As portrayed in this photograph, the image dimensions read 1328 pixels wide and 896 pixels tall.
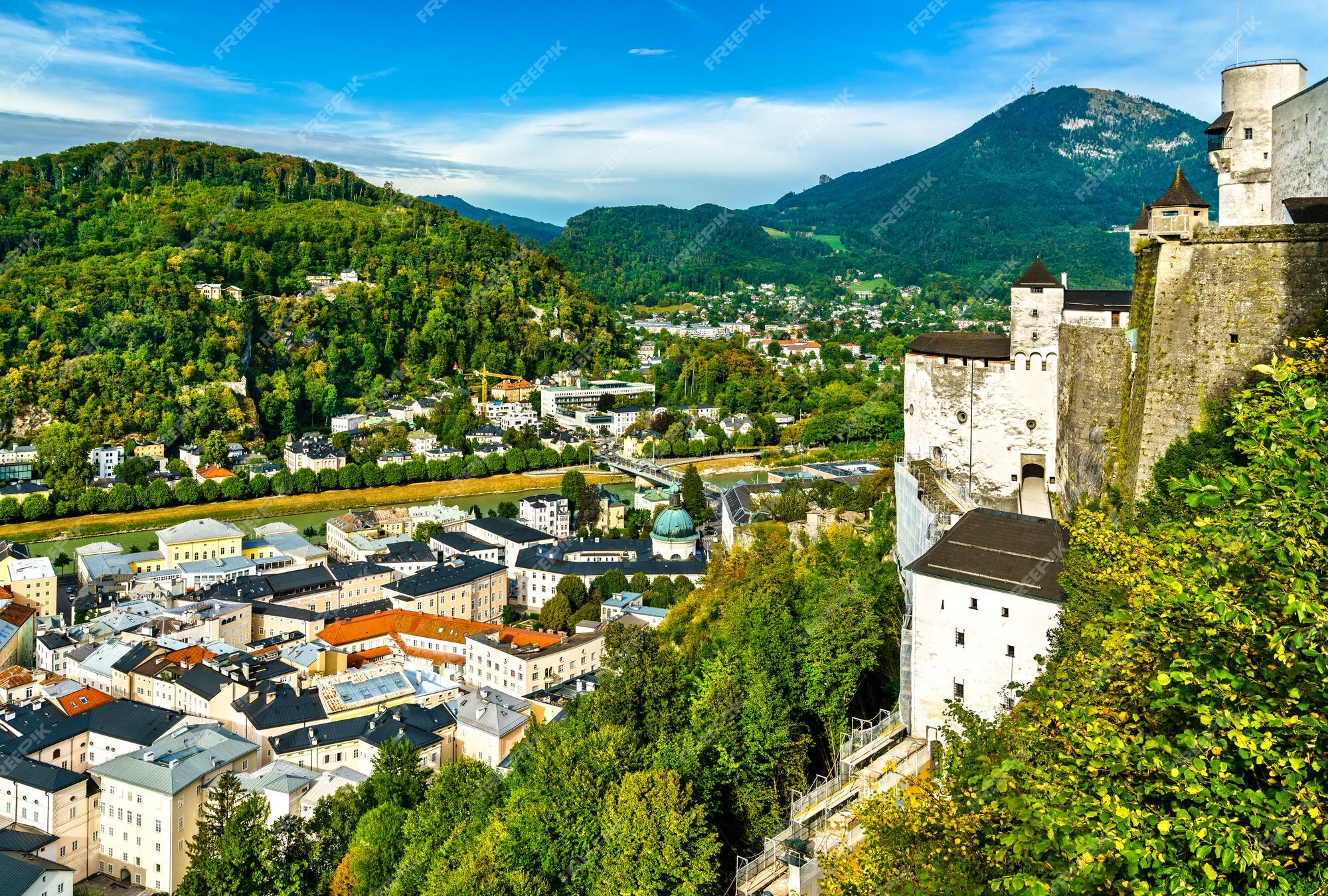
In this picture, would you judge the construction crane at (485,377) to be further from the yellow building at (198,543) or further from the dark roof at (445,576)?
the dark roof at (445,576)

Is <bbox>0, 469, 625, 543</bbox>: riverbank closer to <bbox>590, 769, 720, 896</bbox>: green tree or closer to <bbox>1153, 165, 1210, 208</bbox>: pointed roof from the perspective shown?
<bbox>590, 769, 720, 896</bbox>: green tree

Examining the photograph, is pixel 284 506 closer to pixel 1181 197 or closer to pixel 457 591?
pixel 457 591

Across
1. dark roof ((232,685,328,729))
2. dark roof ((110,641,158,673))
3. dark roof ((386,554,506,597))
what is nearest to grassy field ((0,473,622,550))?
dark roof ((386,554,506,597))

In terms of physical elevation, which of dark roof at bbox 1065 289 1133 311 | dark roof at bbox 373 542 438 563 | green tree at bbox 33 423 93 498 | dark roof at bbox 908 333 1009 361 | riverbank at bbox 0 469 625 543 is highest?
dark roof at bbox 1065 289 1133 311

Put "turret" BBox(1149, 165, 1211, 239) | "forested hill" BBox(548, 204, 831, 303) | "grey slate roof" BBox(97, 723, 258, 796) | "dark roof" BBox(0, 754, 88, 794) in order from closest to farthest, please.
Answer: "turret" BBox(1149, 165, 1211, 239) < "grey slate roof" BBox(97, 723, 258, 796) < "dark roof" BBox(0, 754, 88, 794) < "forested hill" BBox(548, 204, 831, 303)

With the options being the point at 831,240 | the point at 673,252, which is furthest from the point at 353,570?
the point at 831,240

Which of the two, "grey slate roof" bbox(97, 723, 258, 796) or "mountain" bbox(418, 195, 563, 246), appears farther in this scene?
"mountain" bbox(418, 195, 563, 246)

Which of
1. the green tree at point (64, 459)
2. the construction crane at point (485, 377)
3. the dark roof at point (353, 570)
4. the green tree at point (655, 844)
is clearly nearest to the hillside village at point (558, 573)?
the dark roof at point (353, 570)

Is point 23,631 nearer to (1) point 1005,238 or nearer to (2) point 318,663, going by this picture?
(2) point 318,663
